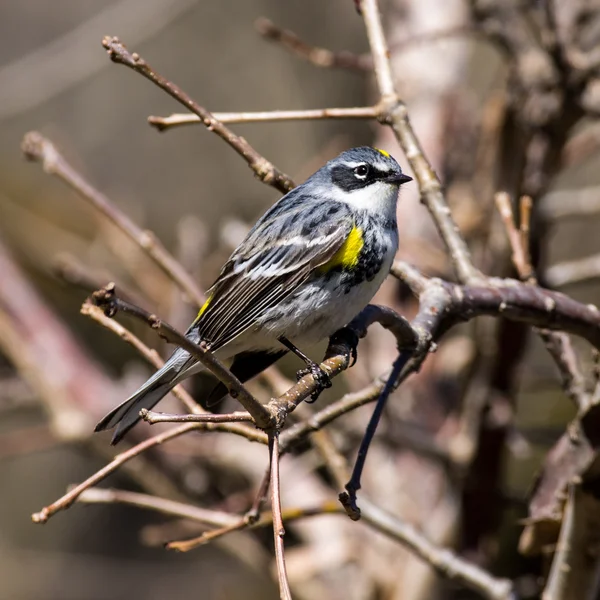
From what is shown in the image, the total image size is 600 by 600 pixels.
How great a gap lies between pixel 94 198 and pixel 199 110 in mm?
592

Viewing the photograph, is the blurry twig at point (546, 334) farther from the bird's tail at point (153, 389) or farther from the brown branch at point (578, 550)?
the bird's tail at point (153, 389)

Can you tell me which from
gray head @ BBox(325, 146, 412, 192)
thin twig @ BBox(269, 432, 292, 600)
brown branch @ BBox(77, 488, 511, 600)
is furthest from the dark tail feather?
thin twig @ BBox(269, 432, 292, 600)

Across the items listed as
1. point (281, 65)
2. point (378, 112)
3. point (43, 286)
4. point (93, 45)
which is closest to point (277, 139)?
point (281, 65)

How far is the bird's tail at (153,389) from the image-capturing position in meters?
2.29

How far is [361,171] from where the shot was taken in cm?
318

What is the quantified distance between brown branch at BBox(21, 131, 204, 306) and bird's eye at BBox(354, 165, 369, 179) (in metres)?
0.72

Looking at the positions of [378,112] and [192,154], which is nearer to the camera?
[378,112]

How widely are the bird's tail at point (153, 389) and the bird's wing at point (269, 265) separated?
224 mm

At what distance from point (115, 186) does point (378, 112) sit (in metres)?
7.77

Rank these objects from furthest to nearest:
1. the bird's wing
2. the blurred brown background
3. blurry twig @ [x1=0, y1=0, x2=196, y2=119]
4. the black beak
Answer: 1. the blurred brown background
2. blurry twig @ [x1=0, y1=0, x2=196, y2=119]
3. the black beak
4. the bird's wing

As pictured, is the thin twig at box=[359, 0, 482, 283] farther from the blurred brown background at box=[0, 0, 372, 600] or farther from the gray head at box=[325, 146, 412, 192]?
the blurred brown background at box=[0, 0, 372, 600]

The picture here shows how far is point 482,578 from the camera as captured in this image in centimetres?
277

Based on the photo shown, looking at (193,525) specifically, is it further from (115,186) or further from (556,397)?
(115,186)

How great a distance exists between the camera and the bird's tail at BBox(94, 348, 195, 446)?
7.52 ft
